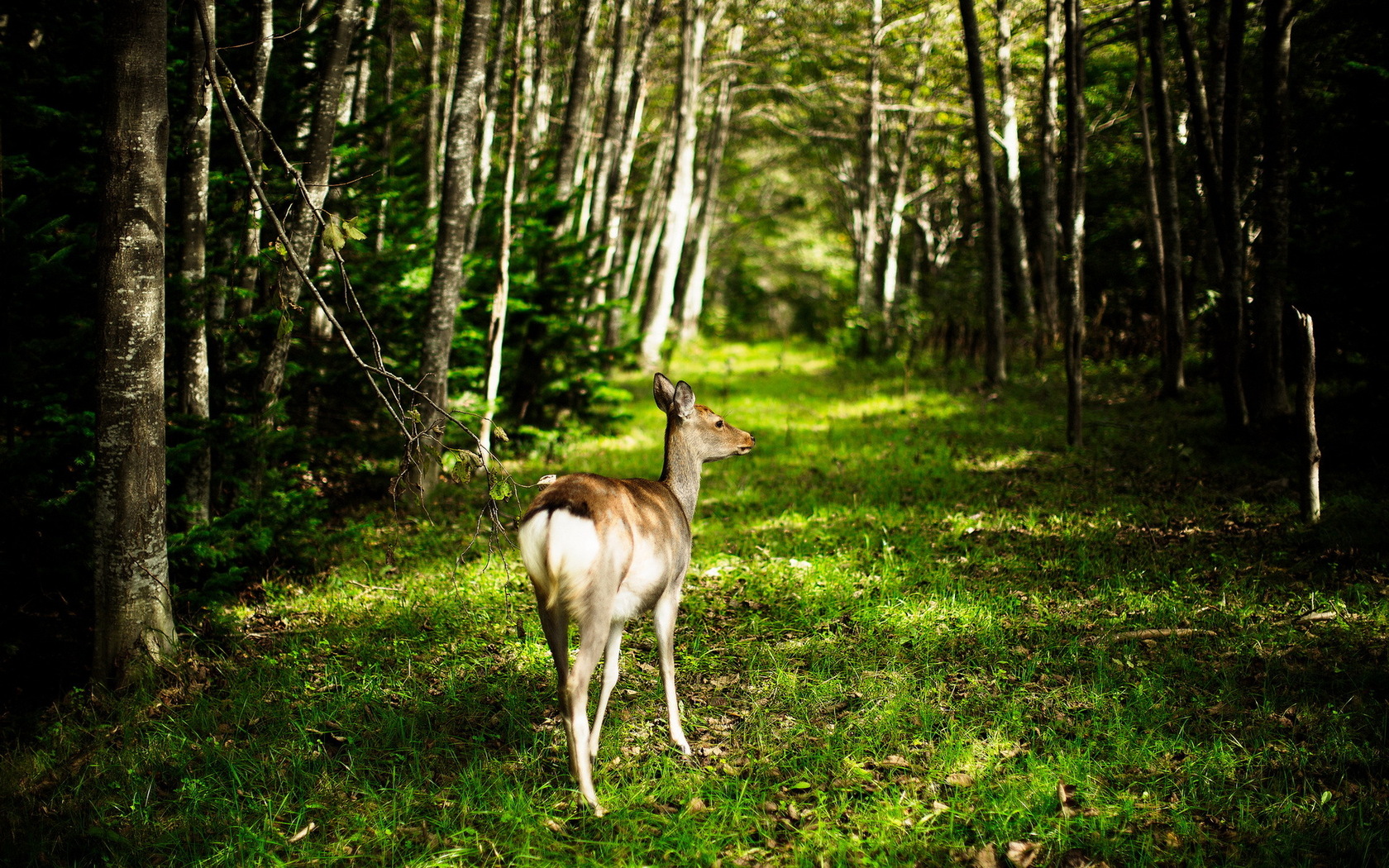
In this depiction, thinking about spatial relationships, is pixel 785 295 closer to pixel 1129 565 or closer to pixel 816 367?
pixel 816 367

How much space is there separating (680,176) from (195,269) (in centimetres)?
1274

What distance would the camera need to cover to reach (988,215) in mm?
13258

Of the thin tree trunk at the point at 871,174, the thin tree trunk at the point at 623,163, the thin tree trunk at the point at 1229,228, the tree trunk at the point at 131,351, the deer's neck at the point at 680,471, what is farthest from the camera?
the thin tree trunk at the point at 871,174

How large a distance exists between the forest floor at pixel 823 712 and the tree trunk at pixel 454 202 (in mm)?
1597

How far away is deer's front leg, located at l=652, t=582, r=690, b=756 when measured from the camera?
4.04 meters

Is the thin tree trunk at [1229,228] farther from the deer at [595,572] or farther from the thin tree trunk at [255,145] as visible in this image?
the thin tree trunk at [255,145]

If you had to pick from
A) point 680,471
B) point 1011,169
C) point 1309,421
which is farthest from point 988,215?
point 680,471

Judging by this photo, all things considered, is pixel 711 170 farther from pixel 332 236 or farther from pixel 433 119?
pixel 332 236

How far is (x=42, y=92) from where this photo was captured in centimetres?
536

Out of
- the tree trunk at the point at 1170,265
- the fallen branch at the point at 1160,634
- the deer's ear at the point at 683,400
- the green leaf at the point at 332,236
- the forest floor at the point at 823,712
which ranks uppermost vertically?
the tree trunk at the point at 1170,265

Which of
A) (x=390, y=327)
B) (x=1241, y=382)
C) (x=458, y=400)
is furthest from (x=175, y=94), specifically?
(x=1241, y=382)

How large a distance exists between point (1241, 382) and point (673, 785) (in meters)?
8.38

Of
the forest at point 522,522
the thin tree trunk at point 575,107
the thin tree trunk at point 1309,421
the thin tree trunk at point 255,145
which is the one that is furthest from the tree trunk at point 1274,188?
the thin tree trunk at point 255,145

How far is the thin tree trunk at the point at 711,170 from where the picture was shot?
70.3ft
